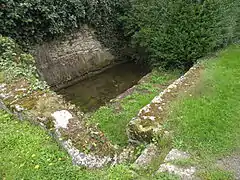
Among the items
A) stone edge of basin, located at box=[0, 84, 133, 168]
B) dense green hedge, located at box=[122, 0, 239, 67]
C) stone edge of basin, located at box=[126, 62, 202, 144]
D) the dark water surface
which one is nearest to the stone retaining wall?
the dark water surface

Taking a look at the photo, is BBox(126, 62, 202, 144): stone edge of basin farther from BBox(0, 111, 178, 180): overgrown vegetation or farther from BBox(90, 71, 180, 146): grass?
BBox(0, 111, 178, 180): overgrown vegetation

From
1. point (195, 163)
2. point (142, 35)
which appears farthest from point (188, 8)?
point (195, 163)

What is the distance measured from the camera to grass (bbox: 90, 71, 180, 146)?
248 inches

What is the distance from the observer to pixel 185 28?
8289mm

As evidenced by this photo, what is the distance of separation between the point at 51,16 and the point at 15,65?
2.32 metres

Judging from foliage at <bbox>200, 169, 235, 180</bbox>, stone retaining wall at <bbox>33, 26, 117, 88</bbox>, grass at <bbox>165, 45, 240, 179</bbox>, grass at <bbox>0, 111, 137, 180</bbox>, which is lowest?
stone retaining wall at <bbox>33, 26, 117, 88</bbox>

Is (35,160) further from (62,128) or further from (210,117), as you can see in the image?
→ (210,117)

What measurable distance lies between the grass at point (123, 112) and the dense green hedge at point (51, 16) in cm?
292

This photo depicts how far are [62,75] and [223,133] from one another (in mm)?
5653

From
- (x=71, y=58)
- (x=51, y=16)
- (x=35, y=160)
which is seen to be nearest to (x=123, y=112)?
(x=35, y=160)

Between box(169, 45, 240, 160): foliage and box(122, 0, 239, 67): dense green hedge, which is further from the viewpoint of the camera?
box(122, 0, 239, 67): dense green hedge

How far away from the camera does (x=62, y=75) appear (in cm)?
967

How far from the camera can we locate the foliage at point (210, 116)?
4.84m

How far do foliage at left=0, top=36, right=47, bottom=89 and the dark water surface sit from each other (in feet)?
5.63
